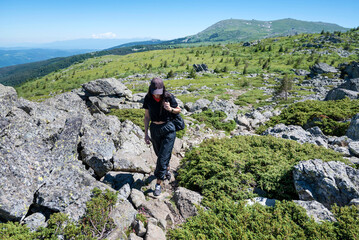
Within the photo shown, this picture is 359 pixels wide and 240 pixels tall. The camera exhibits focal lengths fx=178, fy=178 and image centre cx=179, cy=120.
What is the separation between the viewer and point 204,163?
23.3ft

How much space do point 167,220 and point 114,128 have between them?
18.0 feet

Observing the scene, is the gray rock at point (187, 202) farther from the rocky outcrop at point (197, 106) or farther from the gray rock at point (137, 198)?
the rocky outcrop at point (197, 106)

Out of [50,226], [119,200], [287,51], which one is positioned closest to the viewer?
[50,226]

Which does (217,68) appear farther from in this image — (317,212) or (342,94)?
(317,212)

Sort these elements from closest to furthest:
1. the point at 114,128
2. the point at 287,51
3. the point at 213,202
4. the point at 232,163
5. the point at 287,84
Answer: the point at 213,202, the point at 232,163, the point at 114,128, the point at 287,84, the point at 287,51

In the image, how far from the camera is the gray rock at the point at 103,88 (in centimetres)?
1881

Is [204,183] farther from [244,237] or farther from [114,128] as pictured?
[114,128]

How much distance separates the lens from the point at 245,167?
688 cm

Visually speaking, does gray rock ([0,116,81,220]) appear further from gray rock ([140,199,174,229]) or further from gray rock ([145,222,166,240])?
gray rock ([145,222,166,240])

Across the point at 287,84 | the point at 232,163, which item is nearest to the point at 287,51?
the point at 287,84

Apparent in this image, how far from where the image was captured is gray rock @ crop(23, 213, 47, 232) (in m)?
4.22

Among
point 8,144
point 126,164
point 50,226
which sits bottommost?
point 126,164

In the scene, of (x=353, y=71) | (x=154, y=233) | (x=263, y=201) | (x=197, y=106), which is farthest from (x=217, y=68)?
(x=154, y=233)

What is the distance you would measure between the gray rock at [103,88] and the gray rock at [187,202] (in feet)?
53.9
